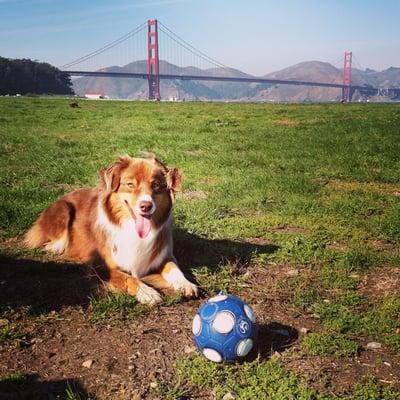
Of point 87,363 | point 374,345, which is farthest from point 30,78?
point 374,345

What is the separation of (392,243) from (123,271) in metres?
3.68

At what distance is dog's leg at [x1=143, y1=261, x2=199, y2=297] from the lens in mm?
4415

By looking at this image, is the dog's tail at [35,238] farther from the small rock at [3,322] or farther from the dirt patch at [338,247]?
the dirt patch at [338,247]

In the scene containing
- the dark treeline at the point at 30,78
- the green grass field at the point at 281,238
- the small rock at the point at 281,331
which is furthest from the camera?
the dark treeline at the point at 30,78

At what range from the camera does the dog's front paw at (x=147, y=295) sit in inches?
168

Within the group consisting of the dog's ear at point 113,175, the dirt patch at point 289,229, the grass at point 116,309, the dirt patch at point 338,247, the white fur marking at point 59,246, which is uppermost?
the dog's ear at point 113,175

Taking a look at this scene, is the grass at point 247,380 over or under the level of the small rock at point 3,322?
under

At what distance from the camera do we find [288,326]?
3910 mm

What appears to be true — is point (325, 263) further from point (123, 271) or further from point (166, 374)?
point (166, 374)

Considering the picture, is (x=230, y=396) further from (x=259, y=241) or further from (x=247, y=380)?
(x=259, y=241)

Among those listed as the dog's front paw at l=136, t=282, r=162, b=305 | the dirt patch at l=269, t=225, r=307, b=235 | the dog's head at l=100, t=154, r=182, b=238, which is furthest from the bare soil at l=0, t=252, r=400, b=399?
the dirt patch at l=269, t=225, r=307, b=235

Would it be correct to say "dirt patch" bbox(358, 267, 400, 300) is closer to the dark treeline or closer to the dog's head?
the dog's head

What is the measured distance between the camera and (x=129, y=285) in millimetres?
4496

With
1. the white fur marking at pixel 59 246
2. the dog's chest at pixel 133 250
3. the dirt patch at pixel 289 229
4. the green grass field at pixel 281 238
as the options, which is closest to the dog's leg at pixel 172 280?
the dog's chest at pixel 133 250
